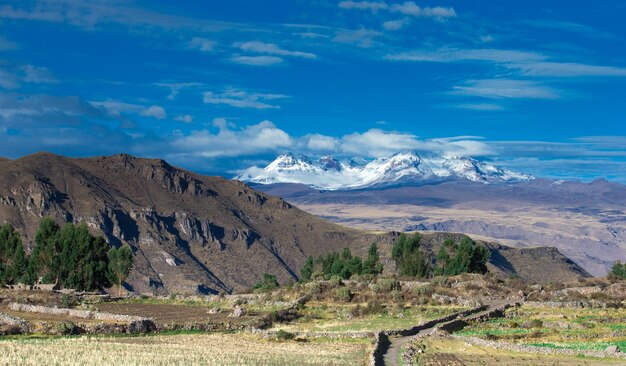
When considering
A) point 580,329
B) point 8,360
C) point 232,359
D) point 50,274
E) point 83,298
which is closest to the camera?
point 8,360

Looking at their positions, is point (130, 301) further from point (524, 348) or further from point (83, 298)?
point (524, 348)

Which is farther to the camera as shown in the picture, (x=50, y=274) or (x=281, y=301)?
(x=50, y=274)

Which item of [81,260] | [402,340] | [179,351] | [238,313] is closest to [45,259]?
[81,260]

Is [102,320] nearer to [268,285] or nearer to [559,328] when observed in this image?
[559,328]

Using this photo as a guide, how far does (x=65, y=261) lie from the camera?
113188 millimetres

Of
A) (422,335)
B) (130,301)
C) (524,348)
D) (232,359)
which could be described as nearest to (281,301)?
(130,301)

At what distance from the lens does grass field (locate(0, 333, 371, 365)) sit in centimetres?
4112

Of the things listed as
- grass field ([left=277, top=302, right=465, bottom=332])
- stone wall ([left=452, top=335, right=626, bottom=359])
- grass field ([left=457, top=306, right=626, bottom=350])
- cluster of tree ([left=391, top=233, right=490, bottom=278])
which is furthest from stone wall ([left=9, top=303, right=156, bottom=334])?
cluster of tree ([left=391, top=233, right=490, bottom=278])

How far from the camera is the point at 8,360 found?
3903 centimetres

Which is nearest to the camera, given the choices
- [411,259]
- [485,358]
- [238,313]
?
[485,358]

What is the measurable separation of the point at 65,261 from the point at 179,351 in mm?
71176

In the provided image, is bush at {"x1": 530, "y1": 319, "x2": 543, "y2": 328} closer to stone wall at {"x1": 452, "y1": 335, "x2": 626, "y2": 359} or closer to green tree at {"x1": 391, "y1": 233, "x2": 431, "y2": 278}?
stone wall at {"x1": 452, "y1": 335, "x2": 626, "y2": 359}

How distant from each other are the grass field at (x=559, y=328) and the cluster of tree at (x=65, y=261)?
5915 centimetres

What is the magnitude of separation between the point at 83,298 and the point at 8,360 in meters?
50.9
